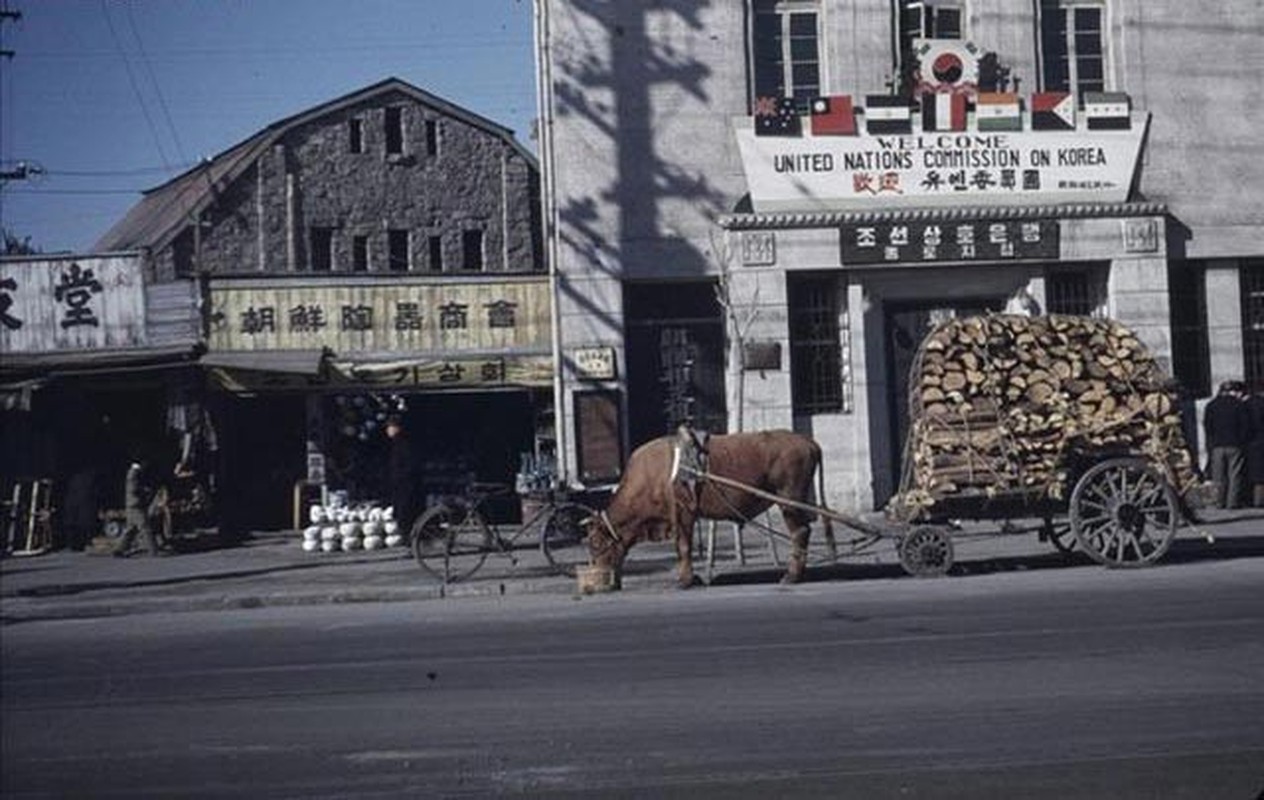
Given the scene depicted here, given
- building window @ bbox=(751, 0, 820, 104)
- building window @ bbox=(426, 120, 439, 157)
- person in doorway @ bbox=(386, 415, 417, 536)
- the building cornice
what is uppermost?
building window @ bbox=(426, 120, 439, 157)

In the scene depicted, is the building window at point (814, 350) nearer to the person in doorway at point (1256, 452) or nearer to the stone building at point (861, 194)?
the stone building at point (861, 194)

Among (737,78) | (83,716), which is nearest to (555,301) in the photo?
(737,78)

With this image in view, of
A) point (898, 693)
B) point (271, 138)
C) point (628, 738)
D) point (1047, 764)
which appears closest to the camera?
point (1047, 764)

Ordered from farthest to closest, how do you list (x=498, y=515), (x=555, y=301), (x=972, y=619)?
(x=555, y=301) < (x=498, y=515) < (x=972, y=619)

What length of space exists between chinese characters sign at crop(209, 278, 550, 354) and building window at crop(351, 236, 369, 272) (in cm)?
983

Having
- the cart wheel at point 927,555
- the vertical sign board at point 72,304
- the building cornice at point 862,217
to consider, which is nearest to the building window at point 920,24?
the building cornice at point 862,217

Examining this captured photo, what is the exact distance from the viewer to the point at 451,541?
16.9 m

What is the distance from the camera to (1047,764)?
766 cm

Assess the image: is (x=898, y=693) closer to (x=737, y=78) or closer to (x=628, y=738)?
(x=628, y=738)

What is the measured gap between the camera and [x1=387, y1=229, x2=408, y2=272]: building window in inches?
1257

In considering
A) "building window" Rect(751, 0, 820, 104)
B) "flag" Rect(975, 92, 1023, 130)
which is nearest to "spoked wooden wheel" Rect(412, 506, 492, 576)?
"building window" Rect(751, 0, 820, 104)

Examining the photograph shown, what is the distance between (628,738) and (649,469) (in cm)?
751

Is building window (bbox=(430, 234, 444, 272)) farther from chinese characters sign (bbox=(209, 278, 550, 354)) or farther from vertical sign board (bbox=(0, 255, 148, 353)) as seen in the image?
vertical sign board (bbox=(0, 255, 148, 353))

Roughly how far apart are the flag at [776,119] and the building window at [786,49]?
0.46 metres
